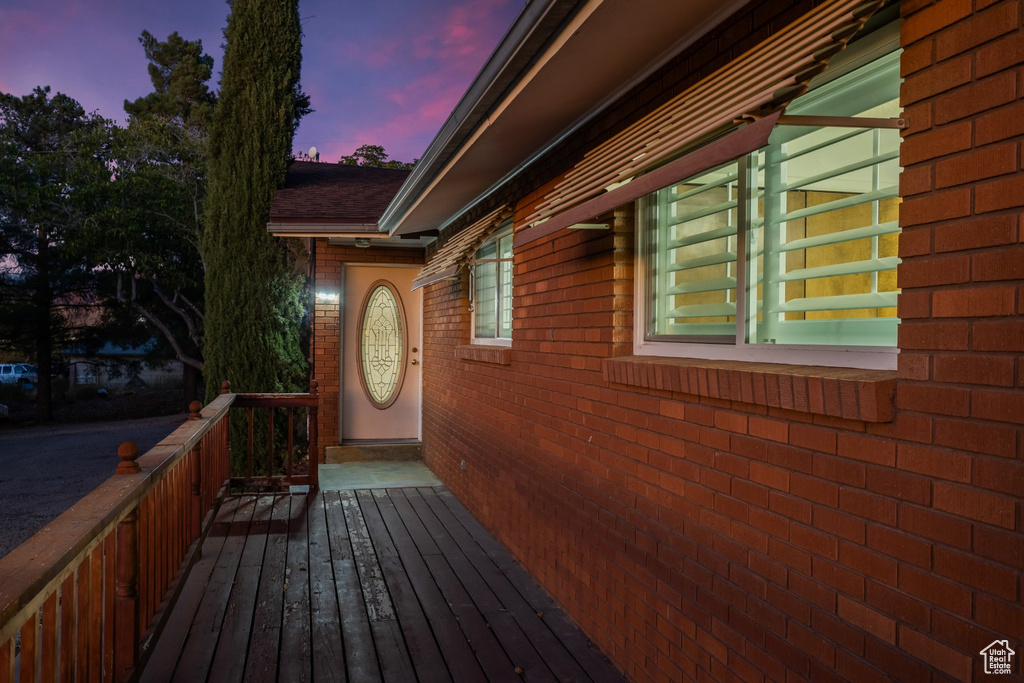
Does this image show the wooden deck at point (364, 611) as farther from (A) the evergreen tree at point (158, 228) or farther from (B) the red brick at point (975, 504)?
(A) the evergreen tree at point (158, 228)

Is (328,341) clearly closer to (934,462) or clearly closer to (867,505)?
(867,505)

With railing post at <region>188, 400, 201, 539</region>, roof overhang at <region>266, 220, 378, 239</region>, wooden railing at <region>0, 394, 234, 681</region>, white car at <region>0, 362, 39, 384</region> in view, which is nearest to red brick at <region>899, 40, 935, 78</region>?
wooden railing at <region>0, 394, 234, 681</region>

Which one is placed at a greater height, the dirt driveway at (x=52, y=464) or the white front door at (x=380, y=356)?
the white front door at (x=380, y=356)

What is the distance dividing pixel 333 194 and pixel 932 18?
26.6 ft

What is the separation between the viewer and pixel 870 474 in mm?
1807

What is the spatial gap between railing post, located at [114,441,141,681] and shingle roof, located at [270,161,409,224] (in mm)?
5492

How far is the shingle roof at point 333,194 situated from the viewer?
7.97m

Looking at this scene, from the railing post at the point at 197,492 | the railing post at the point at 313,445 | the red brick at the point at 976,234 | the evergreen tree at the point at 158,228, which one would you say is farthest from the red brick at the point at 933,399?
the evergreen tree at the point at 158,228

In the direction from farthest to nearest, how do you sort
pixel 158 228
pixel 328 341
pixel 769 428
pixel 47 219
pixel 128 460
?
pixel 158 228 → pixel 47 219 → pixel 328 341 → pixel 128 460 → pixel 769 428

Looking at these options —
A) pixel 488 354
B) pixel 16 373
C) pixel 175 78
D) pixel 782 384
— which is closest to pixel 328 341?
Answer: pixel 488 354

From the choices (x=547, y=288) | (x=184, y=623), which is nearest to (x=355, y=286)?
(x=547, y=288)

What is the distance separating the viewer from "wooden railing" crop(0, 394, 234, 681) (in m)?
1.61

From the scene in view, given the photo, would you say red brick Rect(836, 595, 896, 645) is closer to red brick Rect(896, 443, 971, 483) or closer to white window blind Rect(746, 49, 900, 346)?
red brick Rect(896, 443, 971, 483)

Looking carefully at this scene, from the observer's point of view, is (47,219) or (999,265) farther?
(47,219)
